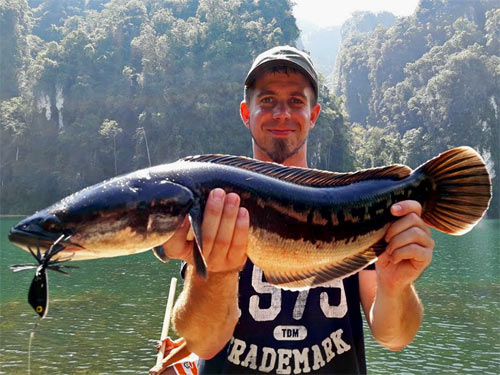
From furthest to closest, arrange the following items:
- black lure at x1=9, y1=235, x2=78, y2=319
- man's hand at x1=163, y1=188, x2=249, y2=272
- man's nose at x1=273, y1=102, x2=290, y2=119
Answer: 1. man's nose at x1=273, y1=102, x2=290, y2=119
2. man's hand at x1=163, y1=188, x2=249, y2=272
3. black lure at x1=9, y1=235, x2=78, y2=319

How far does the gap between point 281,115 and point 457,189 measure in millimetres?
1364

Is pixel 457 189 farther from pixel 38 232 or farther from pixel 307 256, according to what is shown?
pixel 38 232

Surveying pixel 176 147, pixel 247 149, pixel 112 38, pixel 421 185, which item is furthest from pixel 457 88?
pixel 421 185

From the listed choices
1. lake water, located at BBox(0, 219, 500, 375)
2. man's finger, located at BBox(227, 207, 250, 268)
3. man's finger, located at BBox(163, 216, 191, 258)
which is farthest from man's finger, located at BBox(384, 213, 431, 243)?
lake water, located at BBox(0, 219, 500, 375)

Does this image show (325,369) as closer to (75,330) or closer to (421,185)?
(421,185)

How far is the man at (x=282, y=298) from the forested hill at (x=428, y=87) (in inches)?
2353

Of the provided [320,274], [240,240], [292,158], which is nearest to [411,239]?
[320,274]

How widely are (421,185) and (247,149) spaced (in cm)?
5406

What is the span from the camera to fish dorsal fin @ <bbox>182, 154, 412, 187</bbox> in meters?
2.62

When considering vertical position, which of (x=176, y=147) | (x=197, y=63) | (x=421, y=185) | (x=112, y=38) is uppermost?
(x=112, y=38)

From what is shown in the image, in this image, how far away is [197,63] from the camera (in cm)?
6338

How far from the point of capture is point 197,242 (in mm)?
2422

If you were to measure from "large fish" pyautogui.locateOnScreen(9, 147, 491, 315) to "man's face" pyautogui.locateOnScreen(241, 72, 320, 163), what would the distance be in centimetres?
94

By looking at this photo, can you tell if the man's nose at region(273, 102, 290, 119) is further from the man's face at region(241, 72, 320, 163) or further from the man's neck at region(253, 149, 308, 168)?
the man's neck at region(253, 149, 308, 168)
